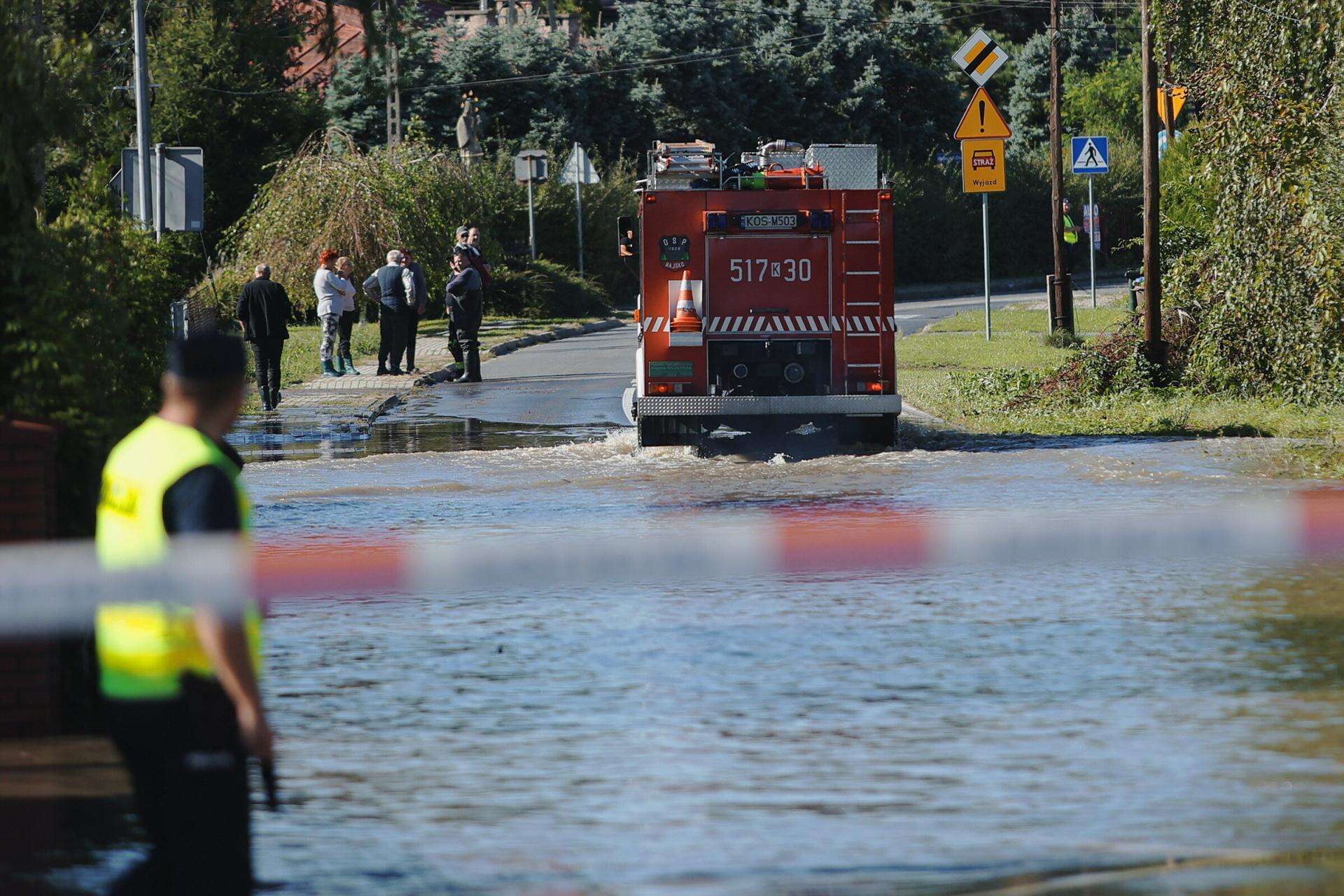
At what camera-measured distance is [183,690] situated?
182 inches

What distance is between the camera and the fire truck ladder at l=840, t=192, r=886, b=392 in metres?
17.4

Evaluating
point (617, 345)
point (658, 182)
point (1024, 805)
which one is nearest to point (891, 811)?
point (1024, 805)

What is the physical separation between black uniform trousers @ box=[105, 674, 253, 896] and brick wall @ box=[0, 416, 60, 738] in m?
2.71

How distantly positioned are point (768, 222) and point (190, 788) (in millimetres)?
13325

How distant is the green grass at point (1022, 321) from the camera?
35.1 metres

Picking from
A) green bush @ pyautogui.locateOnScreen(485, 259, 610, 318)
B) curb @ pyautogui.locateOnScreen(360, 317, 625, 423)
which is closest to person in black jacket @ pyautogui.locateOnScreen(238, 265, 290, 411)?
curb @ pyautogui.locateOnScreen(360, 317, 625, 423)

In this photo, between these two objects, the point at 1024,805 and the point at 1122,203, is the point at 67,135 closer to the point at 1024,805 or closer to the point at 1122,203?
the point at 1024,805

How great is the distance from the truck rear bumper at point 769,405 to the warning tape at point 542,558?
4.84m

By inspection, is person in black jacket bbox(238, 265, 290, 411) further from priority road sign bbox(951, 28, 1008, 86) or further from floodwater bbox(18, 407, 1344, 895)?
priority road sign bbox(951, 28, 1008, 86)

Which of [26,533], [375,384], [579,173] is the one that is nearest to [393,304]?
[375,384]

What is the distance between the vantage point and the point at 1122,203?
2621 inches

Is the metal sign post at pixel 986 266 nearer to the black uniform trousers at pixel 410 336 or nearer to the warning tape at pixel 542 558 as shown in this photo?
the black uniform trousers at pixel 410 336

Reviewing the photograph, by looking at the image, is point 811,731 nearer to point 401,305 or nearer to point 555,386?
point 555,386

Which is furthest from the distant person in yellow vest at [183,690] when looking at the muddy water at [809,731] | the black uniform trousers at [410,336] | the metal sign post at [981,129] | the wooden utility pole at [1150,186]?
the metal sign post at [981,129]
